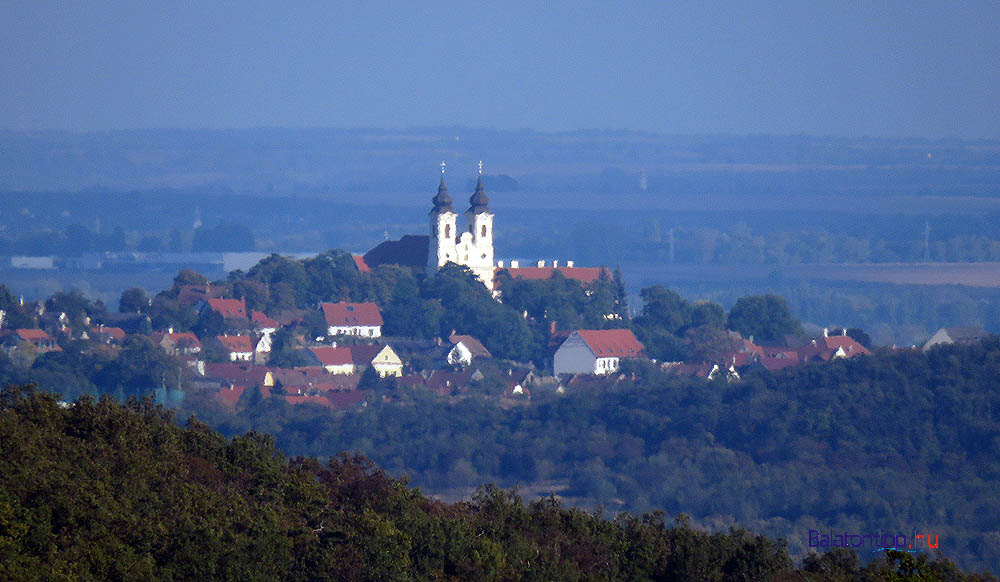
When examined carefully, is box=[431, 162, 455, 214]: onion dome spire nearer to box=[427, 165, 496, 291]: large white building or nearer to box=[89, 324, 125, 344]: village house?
box=[427, 165, 496, 291]: large white building

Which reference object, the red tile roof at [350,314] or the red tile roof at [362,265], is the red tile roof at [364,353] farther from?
the red tile roof at [362,265]

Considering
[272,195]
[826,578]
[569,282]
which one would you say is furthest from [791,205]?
[826,578]

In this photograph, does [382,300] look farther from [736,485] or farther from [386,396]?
[736,485]

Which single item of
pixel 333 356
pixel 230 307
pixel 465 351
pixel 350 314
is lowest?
pixel 333 356

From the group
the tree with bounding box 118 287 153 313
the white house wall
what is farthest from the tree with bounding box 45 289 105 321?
the white house wall

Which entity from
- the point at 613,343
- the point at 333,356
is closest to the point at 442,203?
the point at 613,343

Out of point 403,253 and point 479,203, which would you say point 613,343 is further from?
point 403,253
